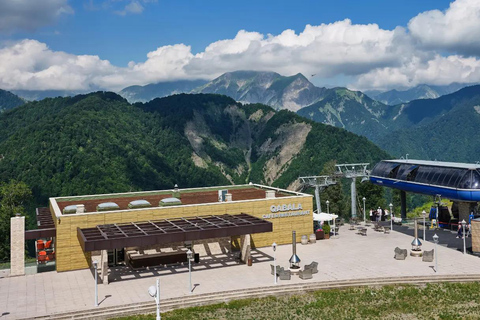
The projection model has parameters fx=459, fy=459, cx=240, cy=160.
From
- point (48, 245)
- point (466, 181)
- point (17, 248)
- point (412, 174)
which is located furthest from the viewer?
point (412, 174)

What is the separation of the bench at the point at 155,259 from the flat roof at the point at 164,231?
2568 mm

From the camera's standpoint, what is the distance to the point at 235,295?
103 feet

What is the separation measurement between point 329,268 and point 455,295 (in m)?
9.52

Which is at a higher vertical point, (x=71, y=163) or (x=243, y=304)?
(x=71, y=163)

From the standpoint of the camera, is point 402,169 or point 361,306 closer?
point 361,306

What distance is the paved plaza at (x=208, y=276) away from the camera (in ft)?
100.0

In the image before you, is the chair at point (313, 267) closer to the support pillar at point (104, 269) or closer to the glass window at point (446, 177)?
the support pillar at point (104, 269)

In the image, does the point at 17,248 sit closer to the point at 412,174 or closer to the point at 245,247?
the point at 245,247

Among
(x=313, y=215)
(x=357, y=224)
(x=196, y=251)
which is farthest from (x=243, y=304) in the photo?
(x=357, y=224)

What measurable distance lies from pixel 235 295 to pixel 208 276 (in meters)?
4.82

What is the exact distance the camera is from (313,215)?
163 feet

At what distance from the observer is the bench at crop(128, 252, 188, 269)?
1502 inches

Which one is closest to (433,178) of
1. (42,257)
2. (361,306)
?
(361,306)

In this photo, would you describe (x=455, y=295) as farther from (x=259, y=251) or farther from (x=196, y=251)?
(x=196, y=251)
